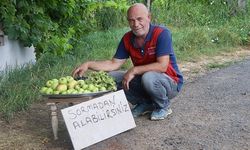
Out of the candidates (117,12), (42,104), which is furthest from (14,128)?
(117,12)

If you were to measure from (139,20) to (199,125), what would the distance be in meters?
1.37

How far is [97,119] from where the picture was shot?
423 cm

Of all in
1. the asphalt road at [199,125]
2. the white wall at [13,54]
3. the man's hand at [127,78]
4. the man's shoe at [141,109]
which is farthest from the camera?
the white wall at [13,54]

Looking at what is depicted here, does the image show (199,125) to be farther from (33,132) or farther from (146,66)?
(33,132)

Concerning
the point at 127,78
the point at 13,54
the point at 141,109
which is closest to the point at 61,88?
the point at 127,78

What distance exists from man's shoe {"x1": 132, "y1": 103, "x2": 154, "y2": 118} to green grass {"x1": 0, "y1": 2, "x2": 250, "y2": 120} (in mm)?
1378

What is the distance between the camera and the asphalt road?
4336 mm

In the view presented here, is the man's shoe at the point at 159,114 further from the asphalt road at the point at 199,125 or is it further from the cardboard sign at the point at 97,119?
the cardboard sign at the point at 97,119

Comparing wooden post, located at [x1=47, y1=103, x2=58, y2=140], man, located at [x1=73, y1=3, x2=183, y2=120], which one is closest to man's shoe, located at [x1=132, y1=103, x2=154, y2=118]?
man, located at [x1=73, y1=3, x2=183, y2=120]

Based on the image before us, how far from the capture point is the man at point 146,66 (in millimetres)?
4703

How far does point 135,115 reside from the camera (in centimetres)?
521

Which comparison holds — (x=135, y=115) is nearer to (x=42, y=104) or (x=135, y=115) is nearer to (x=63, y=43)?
(x=42, y=104)

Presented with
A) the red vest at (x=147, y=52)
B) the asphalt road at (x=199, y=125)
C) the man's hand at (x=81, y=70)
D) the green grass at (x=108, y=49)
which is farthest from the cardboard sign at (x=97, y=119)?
the green grass at (x=108, y=49)

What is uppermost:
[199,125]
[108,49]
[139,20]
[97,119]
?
[139,20]
